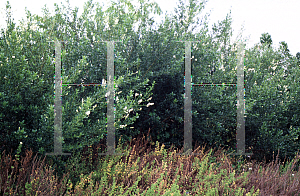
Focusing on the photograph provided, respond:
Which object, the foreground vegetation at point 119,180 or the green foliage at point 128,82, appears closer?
the foreground vegetation at point 119,180

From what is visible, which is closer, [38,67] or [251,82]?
[38,67]

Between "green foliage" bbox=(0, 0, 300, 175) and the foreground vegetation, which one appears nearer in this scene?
the foreground vegetation

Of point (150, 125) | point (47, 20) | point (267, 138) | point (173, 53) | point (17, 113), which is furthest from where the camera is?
point (267, 138)

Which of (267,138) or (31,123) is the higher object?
(31,123)

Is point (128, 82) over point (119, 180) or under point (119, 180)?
over

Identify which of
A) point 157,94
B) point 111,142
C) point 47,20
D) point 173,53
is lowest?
point 111,142

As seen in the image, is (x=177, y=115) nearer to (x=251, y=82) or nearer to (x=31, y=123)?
(x=251, y=82)

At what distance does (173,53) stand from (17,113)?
393 cm

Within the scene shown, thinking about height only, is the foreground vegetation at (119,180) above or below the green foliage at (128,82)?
below

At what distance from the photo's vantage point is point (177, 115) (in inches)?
285

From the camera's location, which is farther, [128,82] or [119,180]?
[128,82]

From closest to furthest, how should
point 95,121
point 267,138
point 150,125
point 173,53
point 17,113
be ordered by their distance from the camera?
point 17,113, point 95,121, point 173,53, point 150,125, point 267,138

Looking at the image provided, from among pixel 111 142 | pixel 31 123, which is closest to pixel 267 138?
pixel 111 142

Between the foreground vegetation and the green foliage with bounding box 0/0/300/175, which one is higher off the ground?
the green foliage with bounding box 0/0/300/175
